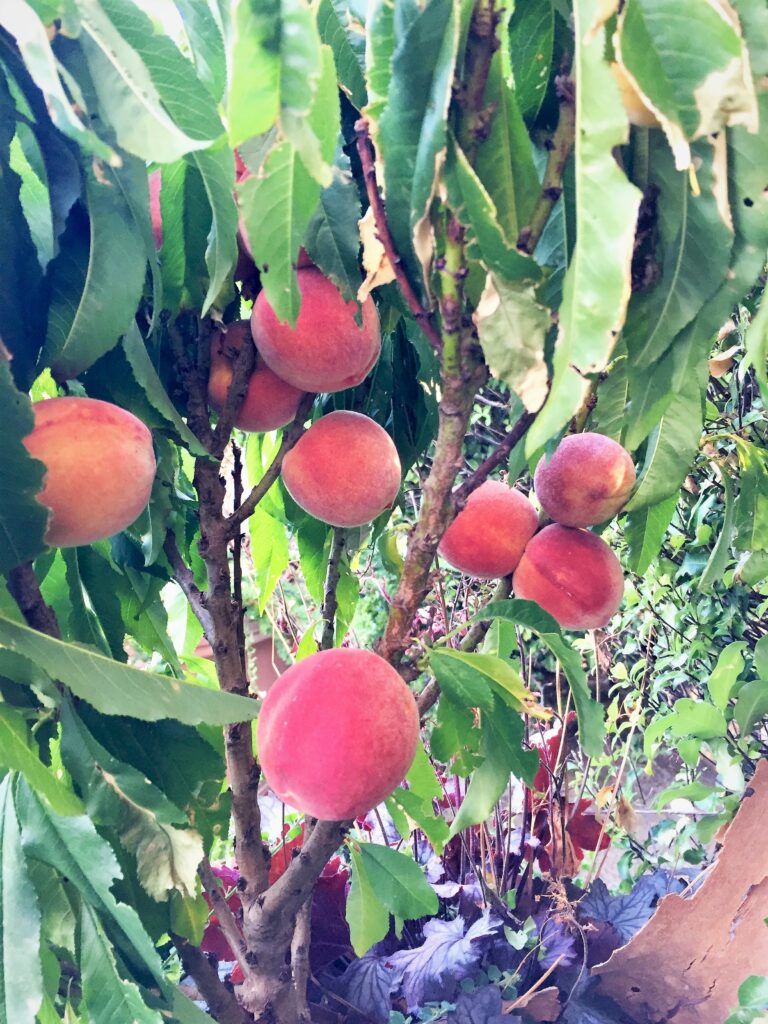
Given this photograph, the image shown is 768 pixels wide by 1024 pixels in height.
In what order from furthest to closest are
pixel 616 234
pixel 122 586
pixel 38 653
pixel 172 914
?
pixel 122 586 < pixel 172 914 < pixel 38 653 < pixel 616 234

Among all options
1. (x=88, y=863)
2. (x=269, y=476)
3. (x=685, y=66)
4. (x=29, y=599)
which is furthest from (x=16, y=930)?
(x=685, y=66)

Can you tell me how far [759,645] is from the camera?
3.19 feet

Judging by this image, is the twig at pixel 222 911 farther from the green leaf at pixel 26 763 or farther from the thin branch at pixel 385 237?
the thin branch at pixel 385 237

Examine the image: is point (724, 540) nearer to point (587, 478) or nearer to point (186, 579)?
point (587, 478)

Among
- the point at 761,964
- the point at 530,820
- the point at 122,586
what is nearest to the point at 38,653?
the point at 122,586

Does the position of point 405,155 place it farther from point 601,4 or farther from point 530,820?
point 530,820

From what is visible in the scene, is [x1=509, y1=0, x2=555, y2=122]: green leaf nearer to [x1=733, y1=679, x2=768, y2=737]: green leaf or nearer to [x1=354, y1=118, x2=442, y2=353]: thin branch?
[x1=354, y1=118, x2=442, y2=353]: thin branch

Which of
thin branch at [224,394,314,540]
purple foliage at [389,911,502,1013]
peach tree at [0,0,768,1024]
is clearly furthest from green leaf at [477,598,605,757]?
purple foliage at [389,911,502,1013]

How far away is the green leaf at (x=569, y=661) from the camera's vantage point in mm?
595

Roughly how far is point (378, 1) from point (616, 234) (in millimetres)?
219

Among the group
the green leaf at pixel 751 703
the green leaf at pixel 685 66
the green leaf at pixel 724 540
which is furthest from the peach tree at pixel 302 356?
the green leaf at pixel 751 703

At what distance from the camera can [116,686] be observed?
18.6 inches

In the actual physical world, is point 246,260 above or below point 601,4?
below

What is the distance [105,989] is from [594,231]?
51cm
